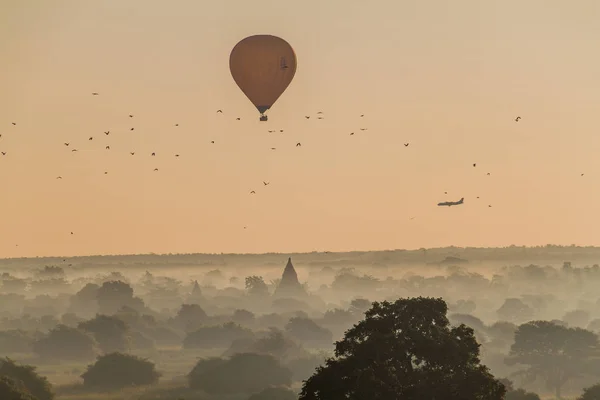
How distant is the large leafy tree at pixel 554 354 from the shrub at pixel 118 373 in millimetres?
37005

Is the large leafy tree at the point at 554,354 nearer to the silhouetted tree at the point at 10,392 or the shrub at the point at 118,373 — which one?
the shrub at the point at 118,373

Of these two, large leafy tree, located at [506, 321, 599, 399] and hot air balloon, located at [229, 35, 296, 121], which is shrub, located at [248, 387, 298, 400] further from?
large leafy tree, located at [506, 321, 599, 399]

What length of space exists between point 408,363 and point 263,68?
44600 millimetres

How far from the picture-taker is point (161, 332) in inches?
6673

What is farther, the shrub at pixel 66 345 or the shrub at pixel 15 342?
the shrub at pixel 15 342

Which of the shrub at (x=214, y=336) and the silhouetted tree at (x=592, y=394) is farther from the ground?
the shrub at (x=214, y=336)

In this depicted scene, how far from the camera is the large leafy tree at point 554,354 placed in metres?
116

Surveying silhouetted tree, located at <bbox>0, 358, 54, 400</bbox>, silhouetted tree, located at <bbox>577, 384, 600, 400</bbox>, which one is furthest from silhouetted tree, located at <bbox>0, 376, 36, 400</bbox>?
silhouetted tree, located at <bbox>577, 384, 600, 400</bbox>

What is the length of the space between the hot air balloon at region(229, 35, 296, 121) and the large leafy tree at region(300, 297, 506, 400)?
42.1 metres

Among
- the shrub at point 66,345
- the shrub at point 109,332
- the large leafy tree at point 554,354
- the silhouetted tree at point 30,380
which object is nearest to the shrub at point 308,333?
the shrub at point 109,332

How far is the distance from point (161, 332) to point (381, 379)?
12663 centimetres

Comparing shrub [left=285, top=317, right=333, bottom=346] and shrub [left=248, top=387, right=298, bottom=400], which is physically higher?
shrub [left=285, top=317, right=333, bottom=346]

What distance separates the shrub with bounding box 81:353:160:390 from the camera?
10744cm

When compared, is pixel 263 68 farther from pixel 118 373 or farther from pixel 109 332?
pixel 109 332
